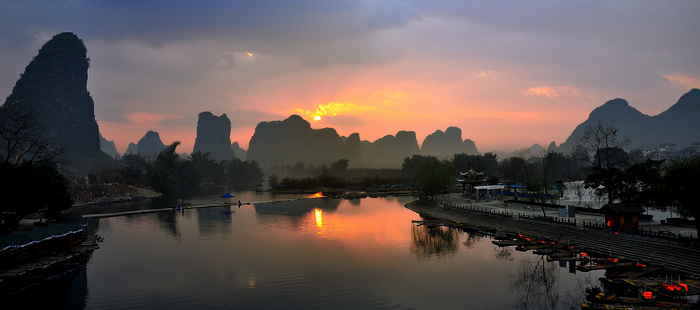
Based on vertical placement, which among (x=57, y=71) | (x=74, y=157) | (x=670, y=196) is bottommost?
(x=670, y=196)

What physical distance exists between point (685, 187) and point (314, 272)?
87.8 ft

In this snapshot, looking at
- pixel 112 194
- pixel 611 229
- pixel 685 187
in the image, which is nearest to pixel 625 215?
pixel 611 229

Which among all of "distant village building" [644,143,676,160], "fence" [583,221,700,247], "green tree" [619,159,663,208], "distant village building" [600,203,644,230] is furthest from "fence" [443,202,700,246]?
"distant village building" [644,143,676,160]

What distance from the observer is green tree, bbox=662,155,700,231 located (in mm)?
24875

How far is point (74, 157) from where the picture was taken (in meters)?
179

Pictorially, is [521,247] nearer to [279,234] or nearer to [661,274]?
[661,274]

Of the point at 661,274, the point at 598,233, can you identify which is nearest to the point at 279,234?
the point at 598,233

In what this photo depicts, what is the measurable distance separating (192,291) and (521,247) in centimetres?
2769

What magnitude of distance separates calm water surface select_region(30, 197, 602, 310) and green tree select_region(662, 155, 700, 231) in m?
8.08

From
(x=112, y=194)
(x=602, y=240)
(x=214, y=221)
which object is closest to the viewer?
(x=602, y=240)

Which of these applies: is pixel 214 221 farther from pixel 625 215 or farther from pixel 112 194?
pixel 112 194

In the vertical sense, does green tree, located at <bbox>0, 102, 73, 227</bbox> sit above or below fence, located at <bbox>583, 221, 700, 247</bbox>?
above

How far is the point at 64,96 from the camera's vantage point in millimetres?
185750

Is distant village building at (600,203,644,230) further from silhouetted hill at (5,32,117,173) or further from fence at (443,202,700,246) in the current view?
silhouetted hill at (5,32,117,173)
